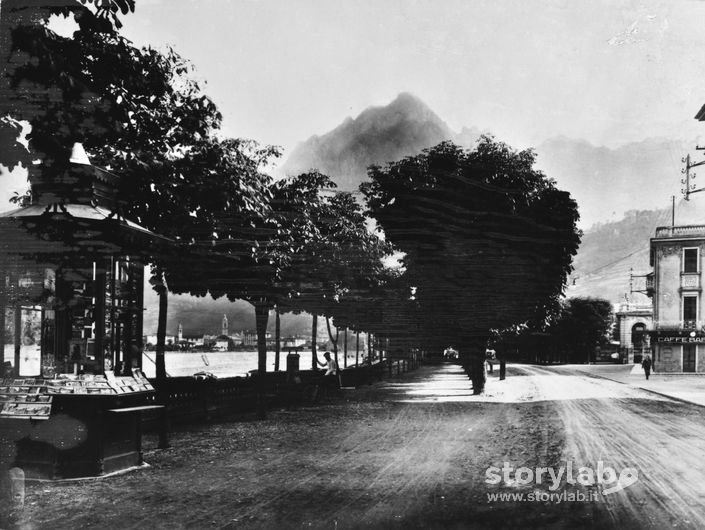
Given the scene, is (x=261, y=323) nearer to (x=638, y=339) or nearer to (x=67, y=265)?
(x=67, y=265)

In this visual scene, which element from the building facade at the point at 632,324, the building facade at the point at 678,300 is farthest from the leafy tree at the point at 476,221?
the building facade at the point at 632,324

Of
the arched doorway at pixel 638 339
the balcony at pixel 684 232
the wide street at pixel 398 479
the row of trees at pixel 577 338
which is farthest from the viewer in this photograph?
the row of trees at pixel 577 338

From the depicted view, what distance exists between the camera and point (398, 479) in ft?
25.7

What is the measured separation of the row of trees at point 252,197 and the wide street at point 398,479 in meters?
3.19

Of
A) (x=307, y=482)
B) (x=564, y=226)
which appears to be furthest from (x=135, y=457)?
(x=564, y=226)

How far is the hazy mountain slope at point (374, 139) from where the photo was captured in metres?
9.48

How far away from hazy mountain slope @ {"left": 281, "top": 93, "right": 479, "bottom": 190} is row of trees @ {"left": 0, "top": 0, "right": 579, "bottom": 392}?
0.29 m

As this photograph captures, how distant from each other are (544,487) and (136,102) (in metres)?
8.18

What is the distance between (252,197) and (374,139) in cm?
248

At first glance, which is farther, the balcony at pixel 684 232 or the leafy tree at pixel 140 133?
the balcony at pixel 684 232

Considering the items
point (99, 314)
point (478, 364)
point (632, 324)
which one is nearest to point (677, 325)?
point (478, 364)

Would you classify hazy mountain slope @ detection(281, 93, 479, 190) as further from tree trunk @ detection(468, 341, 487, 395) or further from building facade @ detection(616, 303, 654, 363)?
building facade @ detection(616, 303, 654, 363)

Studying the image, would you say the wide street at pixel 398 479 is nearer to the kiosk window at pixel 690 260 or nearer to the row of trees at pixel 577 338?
the kiosk window at pixel 690 260

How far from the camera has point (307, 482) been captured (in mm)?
7672
